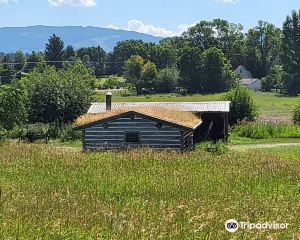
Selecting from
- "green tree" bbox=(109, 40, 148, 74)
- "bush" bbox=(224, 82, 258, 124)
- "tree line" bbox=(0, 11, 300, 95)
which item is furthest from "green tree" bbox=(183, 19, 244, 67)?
"bush" bbox=(224, 82, 258, 124)

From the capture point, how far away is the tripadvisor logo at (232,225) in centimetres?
715

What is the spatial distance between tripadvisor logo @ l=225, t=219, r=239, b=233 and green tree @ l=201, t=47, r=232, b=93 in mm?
96765

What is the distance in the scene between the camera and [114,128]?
29.2 m

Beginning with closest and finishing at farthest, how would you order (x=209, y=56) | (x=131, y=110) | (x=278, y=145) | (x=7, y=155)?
(x=7, y=155)
(x=131, y=110)
(x=278, y=145)
(x=209, y=56)

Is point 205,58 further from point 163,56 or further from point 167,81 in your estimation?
point 163,56

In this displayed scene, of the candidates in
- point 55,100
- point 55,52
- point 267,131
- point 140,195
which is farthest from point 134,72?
point 140,195

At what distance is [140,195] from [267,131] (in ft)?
108

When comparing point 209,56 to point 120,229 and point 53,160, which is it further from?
point 120,229

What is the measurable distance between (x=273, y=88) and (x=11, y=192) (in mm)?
106420

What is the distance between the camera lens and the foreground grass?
6902mm

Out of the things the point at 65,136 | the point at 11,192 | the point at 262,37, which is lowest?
the point at 65,136

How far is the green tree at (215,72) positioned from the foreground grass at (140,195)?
87368 millimetres

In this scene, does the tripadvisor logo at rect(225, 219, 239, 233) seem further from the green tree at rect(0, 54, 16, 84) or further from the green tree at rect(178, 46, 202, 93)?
the green tree at rect(0, 54, 16, 84)

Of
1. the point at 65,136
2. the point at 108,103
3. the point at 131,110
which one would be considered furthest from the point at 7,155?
the point at 65,136
